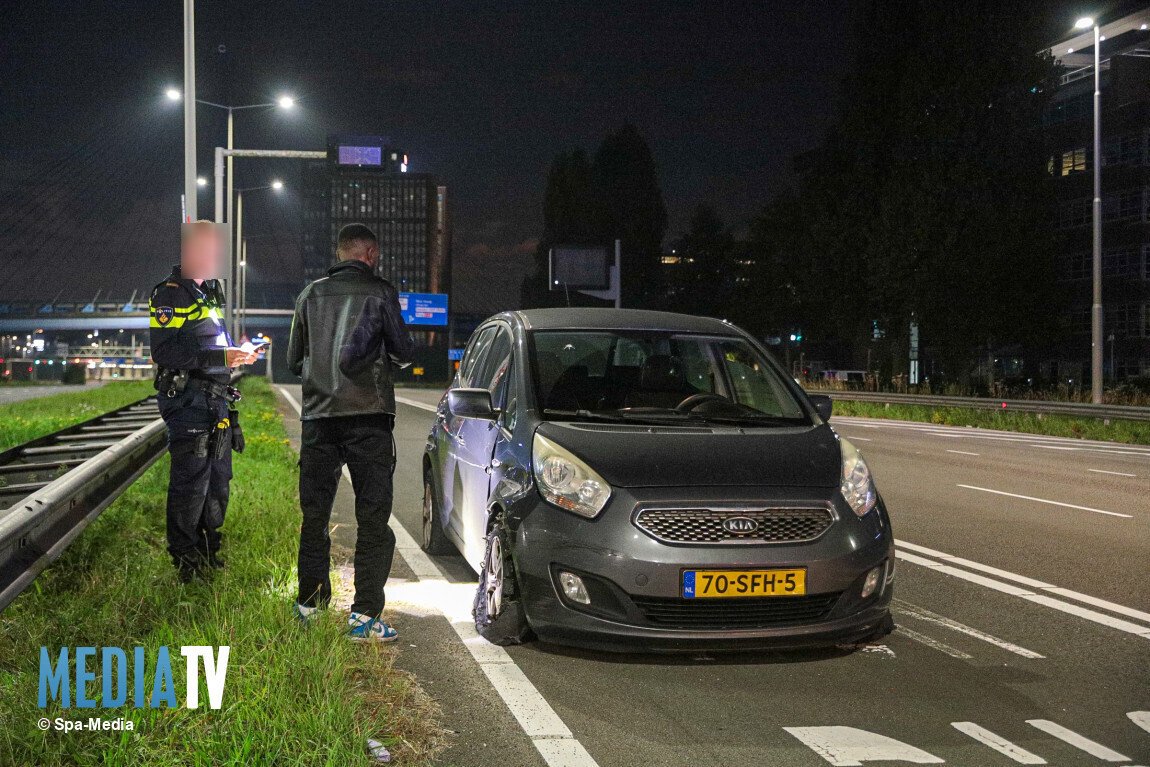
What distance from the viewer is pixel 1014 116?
118 ft

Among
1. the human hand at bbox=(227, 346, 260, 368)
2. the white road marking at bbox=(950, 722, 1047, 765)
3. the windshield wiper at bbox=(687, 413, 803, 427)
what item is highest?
the human hand at bbox=(227, 346, 260, 368)

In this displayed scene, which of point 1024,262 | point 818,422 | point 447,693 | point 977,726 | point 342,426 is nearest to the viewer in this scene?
point 977,726

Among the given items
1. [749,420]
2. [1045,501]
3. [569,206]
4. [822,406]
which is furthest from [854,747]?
[569,206]

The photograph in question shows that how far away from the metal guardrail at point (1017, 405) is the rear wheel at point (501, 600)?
13.2m

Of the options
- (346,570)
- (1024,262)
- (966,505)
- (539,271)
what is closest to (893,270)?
(1024,262)

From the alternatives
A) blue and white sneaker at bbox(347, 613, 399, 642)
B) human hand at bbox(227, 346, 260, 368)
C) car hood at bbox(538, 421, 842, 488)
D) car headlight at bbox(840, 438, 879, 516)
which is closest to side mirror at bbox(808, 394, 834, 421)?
car hood at bbox(538, 421, 842, 488)

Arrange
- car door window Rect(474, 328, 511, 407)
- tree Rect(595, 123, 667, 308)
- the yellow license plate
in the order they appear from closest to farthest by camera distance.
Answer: the yellow license plate → car door window Rect(474, 328, 511, 407) → tree Rect(595, 123, 667, 308)

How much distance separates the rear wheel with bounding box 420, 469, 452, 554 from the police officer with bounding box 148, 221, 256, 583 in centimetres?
148

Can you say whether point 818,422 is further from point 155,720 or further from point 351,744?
point 155,720

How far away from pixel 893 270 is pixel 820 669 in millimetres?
33427

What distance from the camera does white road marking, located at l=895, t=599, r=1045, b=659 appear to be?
510cm

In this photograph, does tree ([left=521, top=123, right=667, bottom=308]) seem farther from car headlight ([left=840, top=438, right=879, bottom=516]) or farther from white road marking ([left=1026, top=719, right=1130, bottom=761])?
white road marking ([left=1026, top=719, right=1130, bottom=761])

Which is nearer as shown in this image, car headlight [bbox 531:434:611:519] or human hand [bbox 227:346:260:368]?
car headlight [bbox 531:434:611:519]

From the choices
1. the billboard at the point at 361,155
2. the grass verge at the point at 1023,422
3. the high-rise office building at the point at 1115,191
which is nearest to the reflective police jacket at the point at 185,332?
the billboard at the point at 361,155
